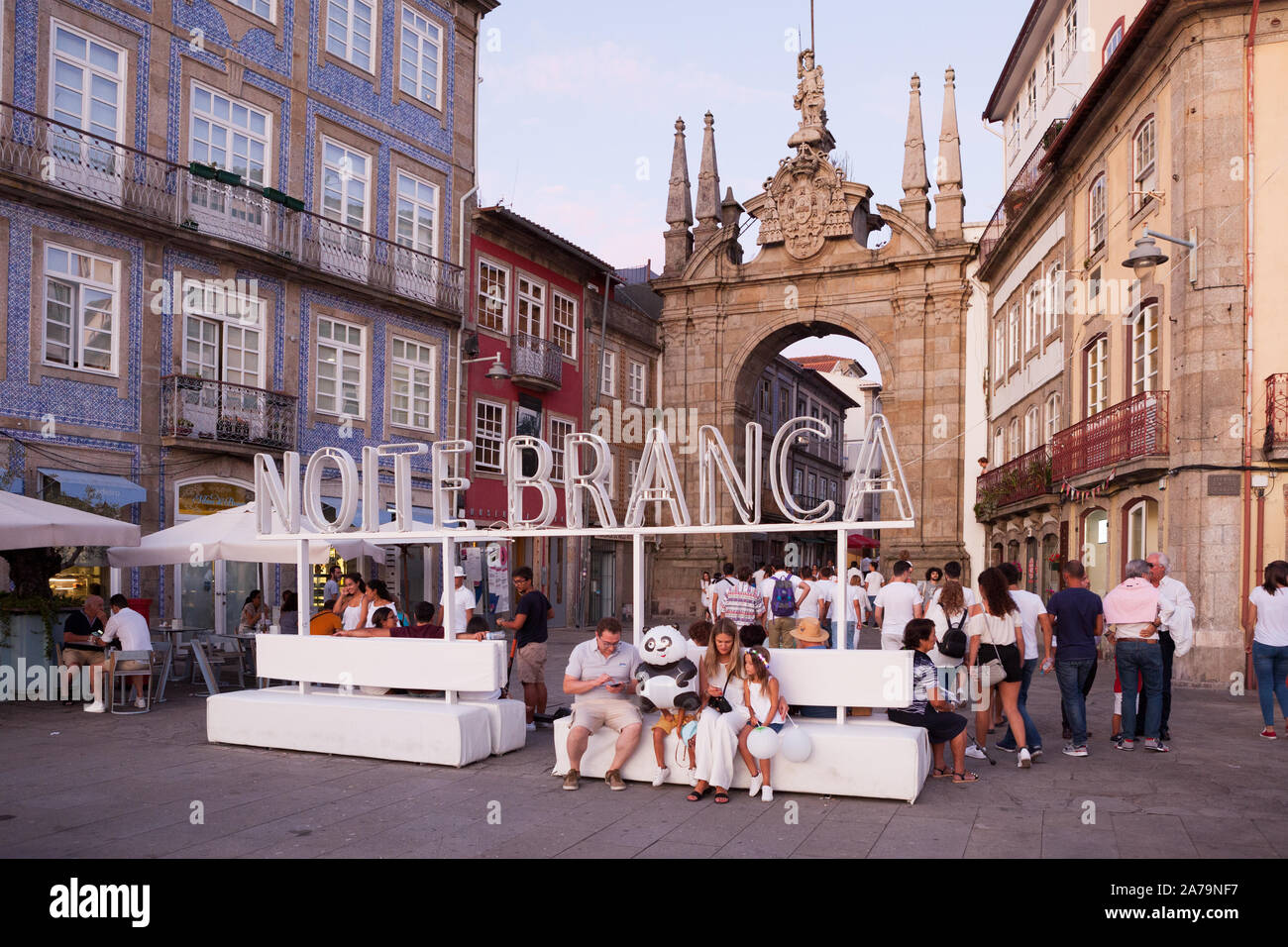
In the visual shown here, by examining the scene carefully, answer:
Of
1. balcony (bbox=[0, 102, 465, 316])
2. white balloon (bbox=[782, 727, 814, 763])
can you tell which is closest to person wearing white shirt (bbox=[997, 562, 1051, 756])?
white balloon (bbox=[782, 727, 814, 763])

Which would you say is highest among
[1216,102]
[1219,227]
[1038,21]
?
[1038,21]

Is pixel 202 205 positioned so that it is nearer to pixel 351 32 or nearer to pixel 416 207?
pixel 351 32

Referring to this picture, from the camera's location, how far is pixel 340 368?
21.9 metres

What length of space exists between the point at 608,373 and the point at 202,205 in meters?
15.9

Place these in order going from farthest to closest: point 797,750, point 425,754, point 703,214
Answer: point 703,214, point 425,754, point 797,750

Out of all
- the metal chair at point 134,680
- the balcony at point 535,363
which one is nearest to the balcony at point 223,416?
the metal chair at point 134,680

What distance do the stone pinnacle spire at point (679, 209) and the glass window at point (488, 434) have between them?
11.4 m

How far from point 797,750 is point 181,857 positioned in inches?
157

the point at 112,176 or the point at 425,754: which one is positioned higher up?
the point at 112,176

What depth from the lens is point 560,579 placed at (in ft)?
97.9

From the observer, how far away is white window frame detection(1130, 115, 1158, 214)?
17.8 metres

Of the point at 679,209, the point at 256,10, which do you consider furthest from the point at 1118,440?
the point at 679,209

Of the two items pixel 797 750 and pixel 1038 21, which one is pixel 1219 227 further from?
pixel 1038 21

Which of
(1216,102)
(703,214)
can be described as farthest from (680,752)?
(703,214)
